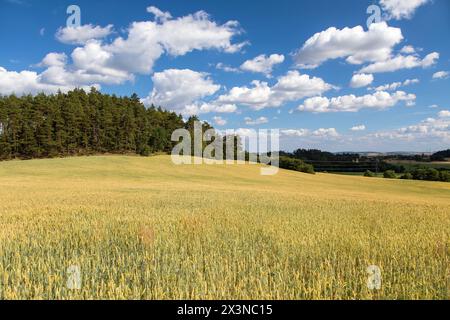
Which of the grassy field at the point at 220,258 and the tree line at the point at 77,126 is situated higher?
the tree line at the point at 77,126

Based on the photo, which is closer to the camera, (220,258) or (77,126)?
(220,258)

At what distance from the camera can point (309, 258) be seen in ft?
22.0

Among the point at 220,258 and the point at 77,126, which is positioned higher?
the point at 77,126

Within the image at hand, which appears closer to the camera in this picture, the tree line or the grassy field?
the grassy field

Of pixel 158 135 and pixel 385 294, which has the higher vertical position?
pixel 158 135

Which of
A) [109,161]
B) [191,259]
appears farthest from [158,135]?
[191,259]

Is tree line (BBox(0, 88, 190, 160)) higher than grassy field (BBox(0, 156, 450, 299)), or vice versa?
tree line (BBox(0, 88, 190, 160))

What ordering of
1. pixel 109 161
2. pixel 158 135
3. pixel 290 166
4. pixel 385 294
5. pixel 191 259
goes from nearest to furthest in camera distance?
pixel 385 294, pixel 191 259, pixel 109 161, pixel 158 135, pixel 290 166

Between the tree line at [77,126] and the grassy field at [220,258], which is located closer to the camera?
the grassy field at [220,258]

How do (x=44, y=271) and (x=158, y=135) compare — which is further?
(x=158, y=135)
